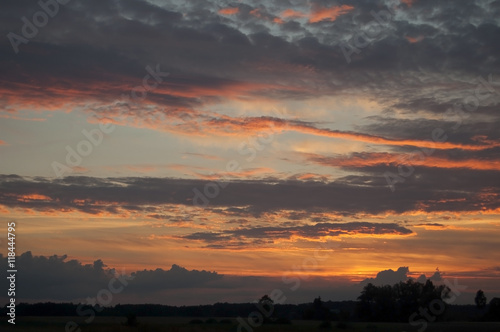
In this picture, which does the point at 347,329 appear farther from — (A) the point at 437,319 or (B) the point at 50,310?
(B) the point at 50,310

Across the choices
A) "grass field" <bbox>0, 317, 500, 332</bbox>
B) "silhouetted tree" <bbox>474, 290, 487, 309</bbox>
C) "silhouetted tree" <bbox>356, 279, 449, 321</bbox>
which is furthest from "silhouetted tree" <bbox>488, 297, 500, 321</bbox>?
"grass field" <bbox>0, 317, 500, 332</bbox>

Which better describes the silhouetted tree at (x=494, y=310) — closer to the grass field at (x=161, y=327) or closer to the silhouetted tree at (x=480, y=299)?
the silhouetted tree at (x=480, y=299)

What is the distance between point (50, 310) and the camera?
98000 millimetres

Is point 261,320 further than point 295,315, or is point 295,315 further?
point 295,315

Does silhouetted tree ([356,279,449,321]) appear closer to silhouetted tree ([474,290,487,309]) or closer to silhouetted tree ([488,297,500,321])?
silhouetted tree ([488,297,500,321])

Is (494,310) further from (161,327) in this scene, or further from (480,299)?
(161,327)

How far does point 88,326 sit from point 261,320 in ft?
91.7

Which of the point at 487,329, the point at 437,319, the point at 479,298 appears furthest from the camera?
the point at 479,298

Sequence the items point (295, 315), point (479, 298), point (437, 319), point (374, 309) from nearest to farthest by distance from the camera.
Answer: point (437, 319) < point (374, 309) < point (295, 315) < point (479, 298)

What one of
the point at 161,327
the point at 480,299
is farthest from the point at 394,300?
the point at 161,327

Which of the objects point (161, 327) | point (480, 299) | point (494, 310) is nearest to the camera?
point (161, 327)

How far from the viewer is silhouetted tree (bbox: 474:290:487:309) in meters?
154

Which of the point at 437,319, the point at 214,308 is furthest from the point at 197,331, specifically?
the point at 214,308

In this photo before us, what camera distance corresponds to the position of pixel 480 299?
154 meters
